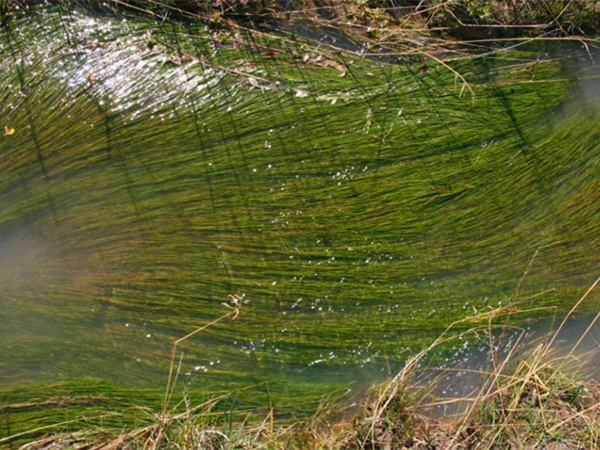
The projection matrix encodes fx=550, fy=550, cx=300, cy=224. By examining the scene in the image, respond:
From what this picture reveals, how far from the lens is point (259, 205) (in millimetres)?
2770

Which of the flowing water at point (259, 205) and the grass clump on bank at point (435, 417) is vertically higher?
the flowing water at point (259, 205)

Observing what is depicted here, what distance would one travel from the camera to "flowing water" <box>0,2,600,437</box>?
2723 millimetres

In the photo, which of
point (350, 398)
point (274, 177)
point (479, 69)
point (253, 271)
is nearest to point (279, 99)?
point (274, 177)

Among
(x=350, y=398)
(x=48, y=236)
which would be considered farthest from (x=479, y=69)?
(x=48, y=236)

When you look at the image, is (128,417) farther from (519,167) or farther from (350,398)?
(519,167)

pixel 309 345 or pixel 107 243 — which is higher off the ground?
pixel 107 243

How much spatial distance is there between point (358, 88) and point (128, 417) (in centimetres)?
202

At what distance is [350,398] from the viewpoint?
9.23ft

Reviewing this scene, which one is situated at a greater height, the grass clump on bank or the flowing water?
the flowing water

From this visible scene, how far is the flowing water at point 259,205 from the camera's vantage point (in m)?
2.72

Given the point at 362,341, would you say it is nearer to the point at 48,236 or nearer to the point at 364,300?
the point at 364,300

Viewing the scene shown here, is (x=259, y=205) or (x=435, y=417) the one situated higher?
(x=259, y=205)

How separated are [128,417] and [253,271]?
954mm

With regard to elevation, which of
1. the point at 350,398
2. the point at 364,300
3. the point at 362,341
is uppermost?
the point at 364,300
